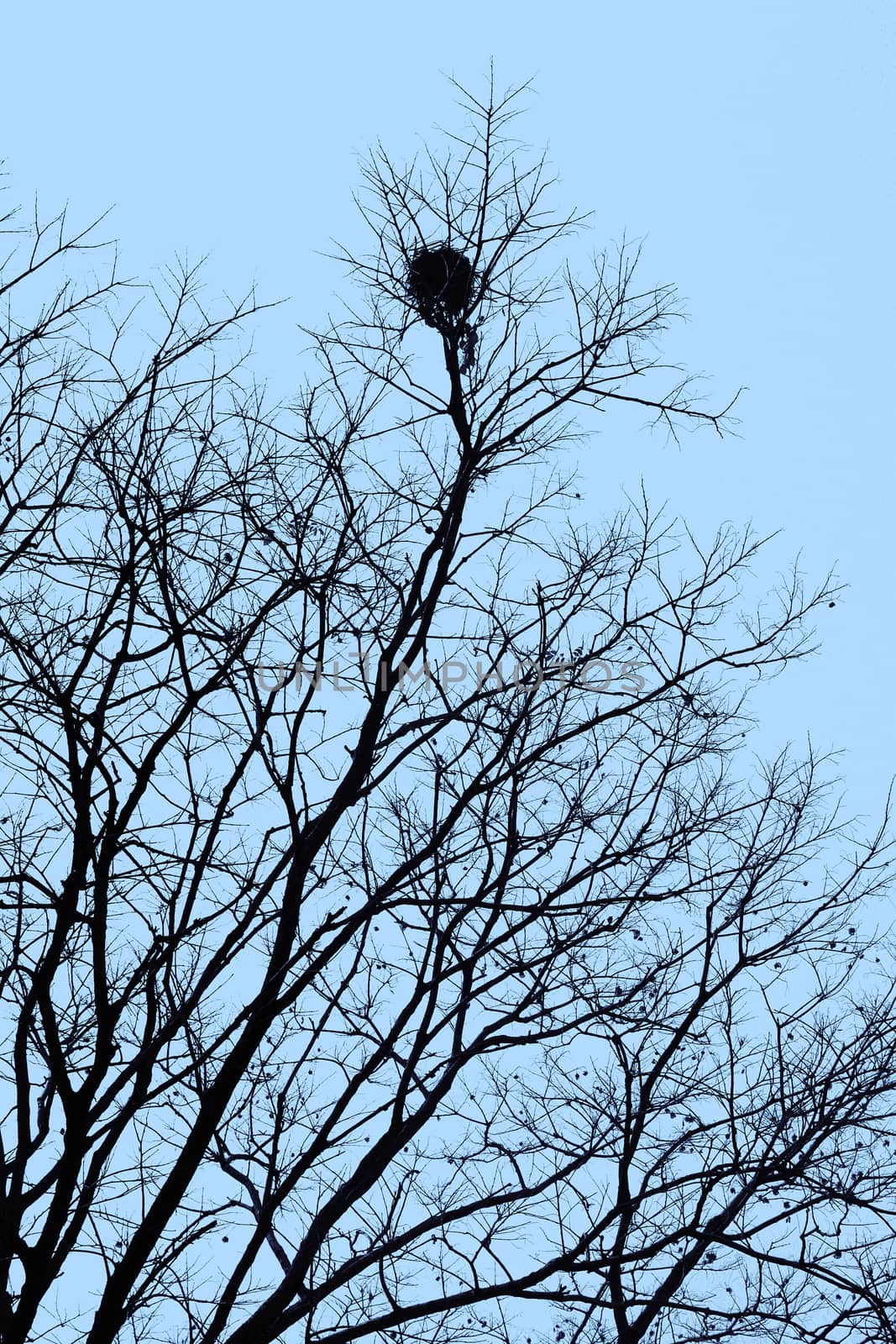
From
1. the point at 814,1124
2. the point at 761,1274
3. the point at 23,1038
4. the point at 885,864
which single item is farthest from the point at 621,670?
the point at 23,1038

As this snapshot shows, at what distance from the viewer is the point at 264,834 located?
4.64 metres

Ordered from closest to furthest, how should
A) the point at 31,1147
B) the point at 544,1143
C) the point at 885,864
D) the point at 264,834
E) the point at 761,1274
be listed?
the point at 31,1147, the point at 264,834, the point at 761,1274, the point at 544,1143, the point at 885,864

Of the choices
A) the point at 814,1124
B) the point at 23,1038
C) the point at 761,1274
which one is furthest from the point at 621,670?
the point at 23,1038

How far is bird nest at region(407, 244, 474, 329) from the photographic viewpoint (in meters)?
5.18

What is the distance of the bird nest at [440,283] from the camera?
518cm

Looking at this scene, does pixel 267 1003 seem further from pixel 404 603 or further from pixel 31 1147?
pixel 404 603

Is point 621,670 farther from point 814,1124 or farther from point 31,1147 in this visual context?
point 31,1147

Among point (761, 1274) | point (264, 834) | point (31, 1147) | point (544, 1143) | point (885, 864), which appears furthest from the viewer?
point (885, 864)

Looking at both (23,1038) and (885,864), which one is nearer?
(23,1038)

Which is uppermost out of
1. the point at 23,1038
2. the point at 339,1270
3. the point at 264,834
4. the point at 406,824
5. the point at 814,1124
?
the point at 406,824

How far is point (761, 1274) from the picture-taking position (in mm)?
4980

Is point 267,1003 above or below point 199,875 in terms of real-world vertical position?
below

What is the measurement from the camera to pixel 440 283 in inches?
210

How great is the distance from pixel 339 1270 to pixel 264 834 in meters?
1.57
